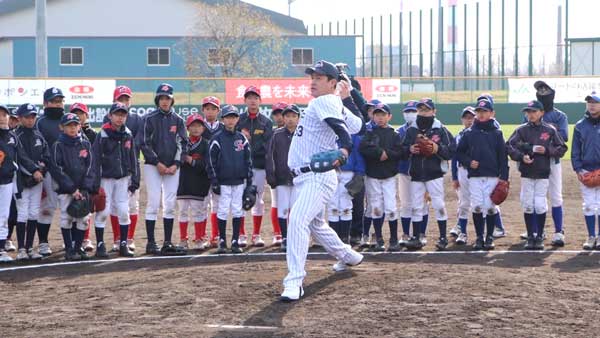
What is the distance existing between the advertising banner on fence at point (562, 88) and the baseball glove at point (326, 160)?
26.5 metres

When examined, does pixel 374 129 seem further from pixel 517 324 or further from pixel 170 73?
pixel 170 73

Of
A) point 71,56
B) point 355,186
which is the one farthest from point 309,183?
point 71,56

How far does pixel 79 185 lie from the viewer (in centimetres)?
910

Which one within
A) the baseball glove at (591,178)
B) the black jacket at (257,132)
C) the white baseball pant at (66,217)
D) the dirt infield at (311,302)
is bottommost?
the dirt infield at (311,302)

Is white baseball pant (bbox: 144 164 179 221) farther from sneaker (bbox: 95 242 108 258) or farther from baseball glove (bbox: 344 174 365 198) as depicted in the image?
baseball glove (bbox: 344 174 365 198)

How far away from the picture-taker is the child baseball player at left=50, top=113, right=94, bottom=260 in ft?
29.6

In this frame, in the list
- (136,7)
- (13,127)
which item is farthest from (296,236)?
(136,7)

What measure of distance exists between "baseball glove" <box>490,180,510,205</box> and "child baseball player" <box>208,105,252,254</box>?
271 centimetres

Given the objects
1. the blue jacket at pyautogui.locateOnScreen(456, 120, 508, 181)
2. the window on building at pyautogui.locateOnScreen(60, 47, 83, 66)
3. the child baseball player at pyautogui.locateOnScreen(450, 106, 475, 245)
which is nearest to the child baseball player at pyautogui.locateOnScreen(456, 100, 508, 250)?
the blue jacket at pyautogui.locateOnScreen(456, 120, 508, 181)

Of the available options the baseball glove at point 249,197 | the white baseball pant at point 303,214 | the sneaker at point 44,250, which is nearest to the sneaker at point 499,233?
the baseball glove at point 249,197

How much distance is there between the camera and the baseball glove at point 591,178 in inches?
371

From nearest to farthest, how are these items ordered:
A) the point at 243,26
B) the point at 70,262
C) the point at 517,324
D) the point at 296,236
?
the point at 517,324 < the point at 296,236 < the point at 70,262 < the point at 243,26

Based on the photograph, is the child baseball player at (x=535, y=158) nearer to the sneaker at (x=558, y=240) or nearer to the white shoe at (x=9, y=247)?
the sneaker at (x=558, y=240)

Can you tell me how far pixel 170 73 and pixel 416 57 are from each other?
24.9 m
